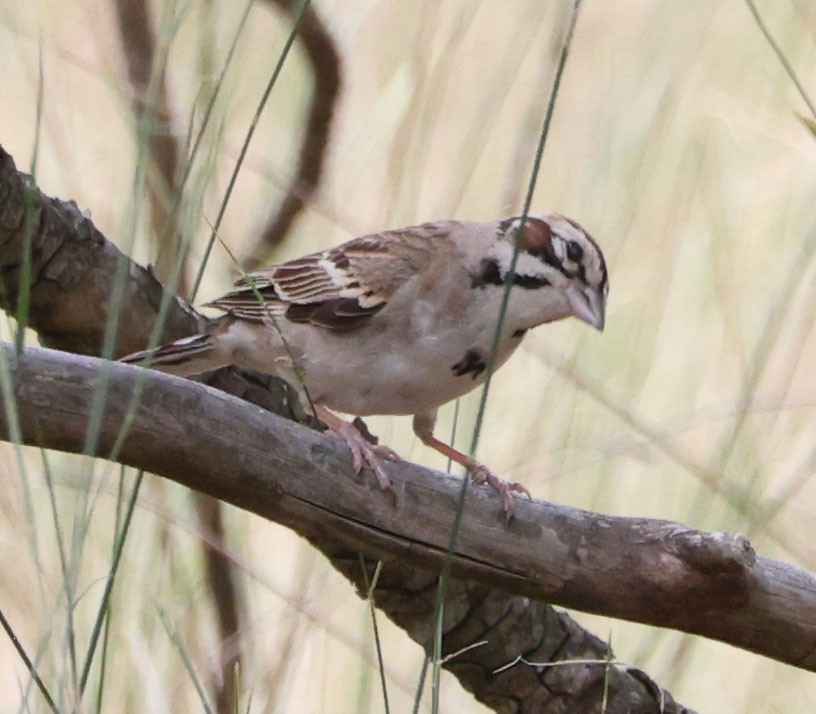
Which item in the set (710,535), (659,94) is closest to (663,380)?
(659,94)

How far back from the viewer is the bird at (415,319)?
1.87 m

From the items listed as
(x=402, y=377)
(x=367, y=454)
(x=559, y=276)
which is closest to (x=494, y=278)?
(x=559, y=276)

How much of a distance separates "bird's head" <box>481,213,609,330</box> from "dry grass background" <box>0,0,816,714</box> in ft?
0.57

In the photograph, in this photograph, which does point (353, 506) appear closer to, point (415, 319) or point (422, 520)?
point (422, 520)

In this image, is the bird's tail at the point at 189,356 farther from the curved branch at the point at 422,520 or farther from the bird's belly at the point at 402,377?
the curved branch at the point at 422,520

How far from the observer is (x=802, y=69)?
263 cm

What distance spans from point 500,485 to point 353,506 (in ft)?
0.94

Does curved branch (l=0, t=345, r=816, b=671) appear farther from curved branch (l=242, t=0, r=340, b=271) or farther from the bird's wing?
curved branch (l=242, t=0, r=340, b=271)

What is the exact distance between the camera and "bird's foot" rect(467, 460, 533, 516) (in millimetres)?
1615

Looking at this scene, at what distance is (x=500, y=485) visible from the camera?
5.68ft

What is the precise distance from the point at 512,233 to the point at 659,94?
0.52 meters

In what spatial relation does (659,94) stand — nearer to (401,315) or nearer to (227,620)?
(401,315)

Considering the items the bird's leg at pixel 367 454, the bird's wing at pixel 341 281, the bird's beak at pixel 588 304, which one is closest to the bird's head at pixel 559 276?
the bird's beak at pixel 588 304

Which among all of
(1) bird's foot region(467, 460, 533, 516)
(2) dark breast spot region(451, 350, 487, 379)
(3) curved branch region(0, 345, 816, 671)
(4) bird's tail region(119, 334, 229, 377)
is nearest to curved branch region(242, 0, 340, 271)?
(4) bird's tail region(119, 334, 229, 377)
